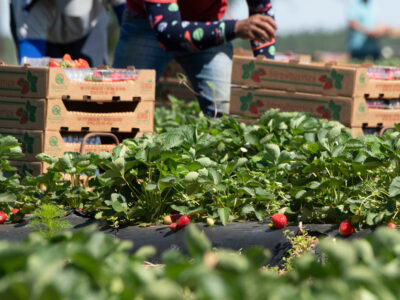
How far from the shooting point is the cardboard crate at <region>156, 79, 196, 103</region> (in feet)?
18.1

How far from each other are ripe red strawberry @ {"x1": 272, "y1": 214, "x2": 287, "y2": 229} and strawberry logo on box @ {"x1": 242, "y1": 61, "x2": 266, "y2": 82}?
5.40 feet

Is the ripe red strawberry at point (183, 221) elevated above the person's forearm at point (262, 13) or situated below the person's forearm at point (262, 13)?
below

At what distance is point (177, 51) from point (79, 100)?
80 cm

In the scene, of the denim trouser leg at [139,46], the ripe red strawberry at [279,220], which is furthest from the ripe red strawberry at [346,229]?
the denim trouser leg at [139,46]

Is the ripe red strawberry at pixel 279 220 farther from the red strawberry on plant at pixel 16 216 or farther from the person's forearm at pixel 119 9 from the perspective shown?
the person's forearm at pixel 119 9

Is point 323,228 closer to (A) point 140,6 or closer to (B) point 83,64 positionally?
(B) point 83,64

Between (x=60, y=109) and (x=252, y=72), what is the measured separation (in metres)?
1.31

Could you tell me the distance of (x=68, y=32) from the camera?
4.95 metres

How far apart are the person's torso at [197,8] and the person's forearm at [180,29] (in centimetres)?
39

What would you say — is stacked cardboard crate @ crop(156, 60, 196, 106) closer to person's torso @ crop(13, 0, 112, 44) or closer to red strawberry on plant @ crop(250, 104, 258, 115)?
person's torso @ crop(13, 0, 112, 44)

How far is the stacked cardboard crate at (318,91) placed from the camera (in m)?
3.90

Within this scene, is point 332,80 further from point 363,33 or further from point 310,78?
point 363,33

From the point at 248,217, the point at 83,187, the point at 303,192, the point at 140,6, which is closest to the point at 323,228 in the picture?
the point at 303,192

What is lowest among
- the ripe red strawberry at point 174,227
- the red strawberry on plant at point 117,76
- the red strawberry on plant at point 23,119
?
the ripe red strawberry at point 174,227
